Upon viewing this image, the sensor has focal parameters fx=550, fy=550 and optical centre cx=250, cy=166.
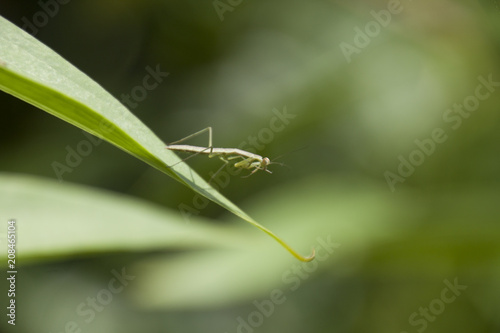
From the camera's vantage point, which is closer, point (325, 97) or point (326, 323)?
point (326, 323)

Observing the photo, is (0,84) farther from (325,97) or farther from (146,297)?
(325,97)

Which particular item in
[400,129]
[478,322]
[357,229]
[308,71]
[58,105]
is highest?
[308,71]

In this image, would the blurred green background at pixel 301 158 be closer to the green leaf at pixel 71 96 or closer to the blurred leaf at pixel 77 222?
the blurred leaf at pixel 77 222

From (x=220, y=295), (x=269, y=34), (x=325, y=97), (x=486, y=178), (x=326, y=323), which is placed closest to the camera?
(x=220, y=295)

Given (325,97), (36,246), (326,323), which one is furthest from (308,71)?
(36,246)

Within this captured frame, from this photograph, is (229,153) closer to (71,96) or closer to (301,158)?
(71,96)

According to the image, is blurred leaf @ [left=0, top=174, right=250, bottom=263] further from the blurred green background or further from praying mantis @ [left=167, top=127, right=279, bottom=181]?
the blurred green background

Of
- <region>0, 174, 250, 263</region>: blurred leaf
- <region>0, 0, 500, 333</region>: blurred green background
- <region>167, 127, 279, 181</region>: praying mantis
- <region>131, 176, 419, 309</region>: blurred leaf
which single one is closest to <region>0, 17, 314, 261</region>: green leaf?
<region>0, 174, 250, 263</region>: blurred leaf
